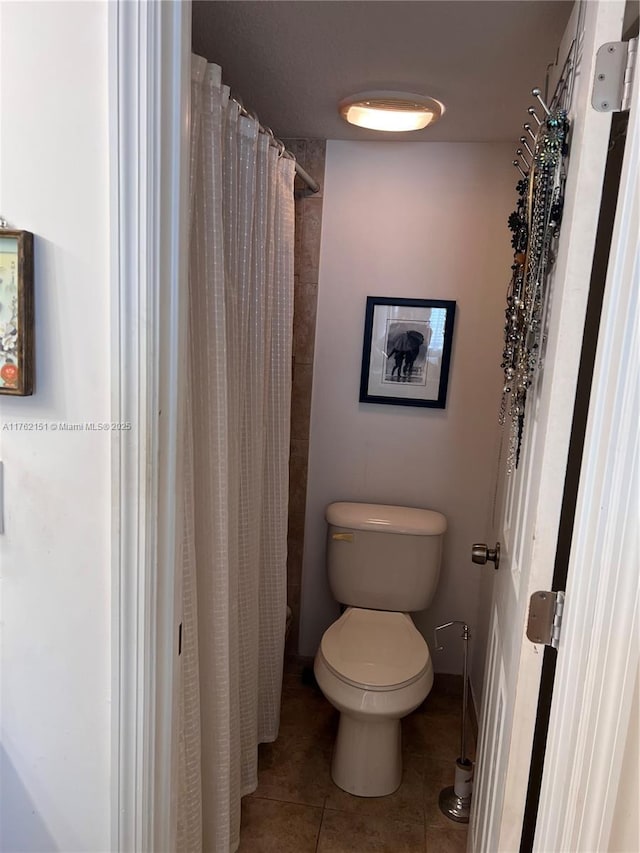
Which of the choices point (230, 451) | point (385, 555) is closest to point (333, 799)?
point (385, 555)

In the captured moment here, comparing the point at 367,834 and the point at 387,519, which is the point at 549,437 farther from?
the point at 367,834

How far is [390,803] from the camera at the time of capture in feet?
6.13

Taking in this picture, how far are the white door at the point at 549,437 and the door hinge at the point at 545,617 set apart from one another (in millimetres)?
14

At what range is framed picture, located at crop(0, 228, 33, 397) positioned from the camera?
2.85 ft

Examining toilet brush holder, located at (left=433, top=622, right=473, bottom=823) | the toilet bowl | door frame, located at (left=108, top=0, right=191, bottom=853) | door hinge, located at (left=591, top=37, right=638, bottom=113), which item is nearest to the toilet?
the toilet bowl

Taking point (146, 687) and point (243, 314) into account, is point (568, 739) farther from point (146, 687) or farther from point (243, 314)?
point (243, 314)

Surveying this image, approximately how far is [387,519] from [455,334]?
2.41 ft

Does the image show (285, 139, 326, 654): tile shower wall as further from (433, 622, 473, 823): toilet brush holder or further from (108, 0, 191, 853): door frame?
(108, 0, 191, 853): door frame

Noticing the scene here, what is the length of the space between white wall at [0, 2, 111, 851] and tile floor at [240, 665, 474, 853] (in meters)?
0.90

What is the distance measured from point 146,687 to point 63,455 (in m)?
0.42

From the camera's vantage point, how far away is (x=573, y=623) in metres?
0.88

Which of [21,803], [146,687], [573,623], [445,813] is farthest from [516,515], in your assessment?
[445,813]

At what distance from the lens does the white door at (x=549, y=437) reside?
0.84 metres

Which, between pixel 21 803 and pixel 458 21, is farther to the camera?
pixel 458 21
